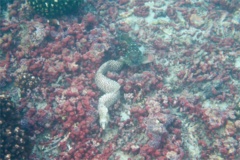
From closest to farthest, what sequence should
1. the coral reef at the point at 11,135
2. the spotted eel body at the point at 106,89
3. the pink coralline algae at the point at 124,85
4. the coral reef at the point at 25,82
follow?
the coral reef at the point at 11,135 → the pink coralline algae at the point at 124,85 → the spotted eel body at the point at 106,89 → the coral reef at the point at 25,82

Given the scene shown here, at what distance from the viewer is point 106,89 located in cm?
681

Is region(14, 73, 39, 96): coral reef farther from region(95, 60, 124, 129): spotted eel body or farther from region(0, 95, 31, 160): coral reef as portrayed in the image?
region(95, 60, 124, 129): spotted eel body

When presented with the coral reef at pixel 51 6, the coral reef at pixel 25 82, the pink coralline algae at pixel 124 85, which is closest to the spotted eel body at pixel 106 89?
the pink coralline algae at pixel 124 85

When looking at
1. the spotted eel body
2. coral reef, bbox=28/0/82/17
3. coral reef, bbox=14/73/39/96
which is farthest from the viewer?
coral reef, bbox=28/0/82/17

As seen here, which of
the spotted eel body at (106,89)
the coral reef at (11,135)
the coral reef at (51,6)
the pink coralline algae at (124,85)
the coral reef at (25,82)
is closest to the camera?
the coral reef at (11,135)

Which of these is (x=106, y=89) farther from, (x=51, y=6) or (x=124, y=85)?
(x=51, y=6)

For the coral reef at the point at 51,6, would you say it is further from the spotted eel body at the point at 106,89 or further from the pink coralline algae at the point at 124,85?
the spotted eel body at the point at 106,89

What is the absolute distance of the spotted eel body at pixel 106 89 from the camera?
6.11 metres

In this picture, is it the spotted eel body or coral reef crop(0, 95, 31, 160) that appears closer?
coral reef crop(0, 95, 31, 160)

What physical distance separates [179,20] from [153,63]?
357 centimetres

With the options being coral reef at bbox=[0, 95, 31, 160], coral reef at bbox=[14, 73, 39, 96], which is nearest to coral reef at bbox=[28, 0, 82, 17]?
coral reef at bbox=[14, 73, 39, 96]

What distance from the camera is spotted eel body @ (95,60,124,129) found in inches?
241

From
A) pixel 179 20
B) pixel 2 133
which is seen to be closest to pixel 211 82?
pixel 179 20

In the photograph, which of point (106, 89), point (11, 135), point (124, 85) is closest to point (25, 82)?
point (11, 135)
